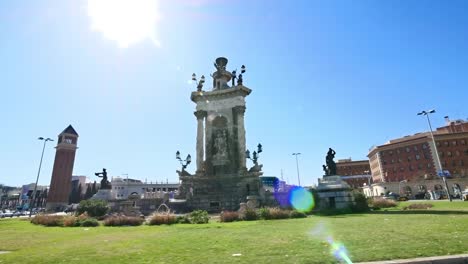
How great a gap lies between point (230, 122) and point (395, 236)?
33452mm

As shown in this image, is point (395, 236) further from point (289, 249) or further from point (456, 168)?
point (456, 168)

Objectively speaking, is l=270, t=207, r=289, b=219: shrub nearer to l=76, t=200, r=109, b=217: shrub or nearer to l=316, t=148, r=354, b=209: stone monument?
l=316, t=148, r=354, b=209: stone monument

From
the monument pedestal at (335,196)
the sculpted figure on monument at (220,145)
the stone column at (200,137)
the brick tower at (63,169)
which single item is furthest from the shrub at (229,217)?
the brick tower at (63,169)

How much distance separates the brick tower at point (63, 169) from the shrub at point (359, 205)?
9224 centimetres

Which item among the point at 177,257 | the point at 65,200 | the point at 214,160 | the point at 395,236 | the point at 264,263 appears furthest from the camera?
the point at 65,200

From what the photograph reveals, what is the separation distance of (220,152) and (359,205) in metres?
20.8

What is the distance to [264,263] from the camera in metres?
5.99

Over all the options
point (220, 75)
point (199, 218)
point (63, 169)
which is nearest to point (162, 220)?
point (199, 218)

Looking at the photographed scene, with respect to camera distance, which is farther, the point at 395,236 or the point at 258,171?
the point at 258,171

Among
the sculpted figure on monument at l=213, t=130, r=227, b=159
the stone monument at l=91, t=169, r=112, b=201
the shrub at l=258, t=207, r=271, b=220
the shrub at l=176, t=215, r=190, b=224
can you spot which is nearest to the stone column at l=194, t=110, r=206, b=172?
the sculpted figure on monument at l=213, t=130, r=227, b=159

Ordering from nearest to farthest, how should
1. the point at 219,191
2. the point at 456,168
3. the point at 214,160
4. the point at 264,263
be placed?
1. the point at 264,263
2. the point at 219,191
3. the point at 214,160
4. the point at 456,168

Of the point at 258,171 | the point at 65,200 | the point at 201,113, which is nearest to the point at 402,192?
the point at 258,171

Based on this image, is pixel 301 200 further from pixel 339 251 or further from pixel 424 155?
pixel 424 155

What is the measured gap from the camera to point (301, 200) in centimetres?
2772
